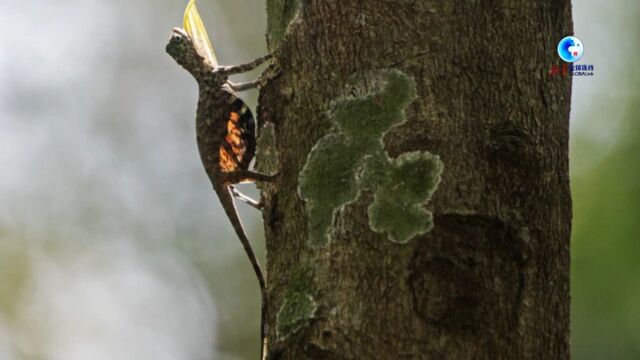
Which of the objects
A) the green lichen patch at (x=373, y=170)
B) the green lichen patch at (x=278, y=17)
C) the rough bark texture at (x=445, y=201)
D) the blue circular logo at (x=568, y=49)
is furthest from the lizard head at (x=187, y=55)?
the green lichen patch at (x=373, y=170)

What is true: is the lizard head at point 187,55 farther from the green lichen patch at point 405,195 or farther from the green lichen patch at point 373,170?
the green lichen patch at point 405,195

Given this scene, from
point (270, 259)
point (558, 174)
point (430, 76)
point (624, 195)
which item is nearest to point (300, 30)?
point (430, 76)

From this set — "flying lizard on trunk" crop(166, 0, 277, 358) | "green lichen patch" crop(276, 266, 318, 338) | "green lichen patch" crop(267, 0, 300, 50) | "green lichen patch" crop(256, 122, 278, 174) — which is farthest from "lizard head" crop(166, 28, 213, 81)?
"green lichen patch" crop(276, 266, 318, 338)

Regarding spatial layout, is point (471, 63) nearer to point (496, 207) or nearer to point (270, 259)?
point (496, 207)

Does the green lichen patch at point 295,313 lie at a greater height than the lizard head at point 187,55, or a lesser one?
lesser

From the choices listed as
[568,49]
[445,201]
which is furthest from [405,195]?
[568,49]
